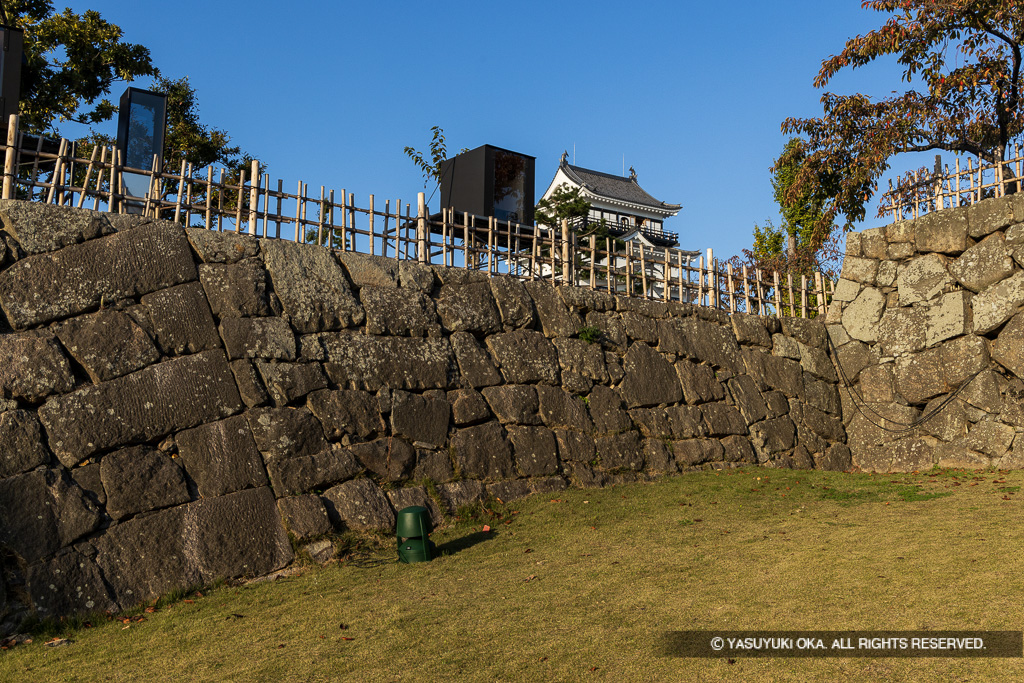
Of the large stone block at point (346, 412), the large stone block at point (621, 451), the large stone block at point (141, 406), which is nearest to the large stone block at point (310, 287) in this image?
the large stone block at point (346, 412)

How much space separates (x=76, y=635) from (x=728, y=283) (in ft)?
34.1

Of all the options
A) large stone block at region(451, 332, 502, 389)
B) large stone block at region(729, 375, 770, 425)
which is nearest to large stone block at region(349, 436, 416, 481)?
large stone block at region(451, 332, 502, 389)

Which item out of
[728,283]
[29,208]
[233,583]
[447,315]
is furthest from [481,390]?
[728,283]

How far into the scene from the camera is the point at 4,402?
618cm

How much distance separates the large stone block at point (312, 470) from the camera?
712cm

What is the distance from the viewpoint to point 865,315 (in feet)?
40.5

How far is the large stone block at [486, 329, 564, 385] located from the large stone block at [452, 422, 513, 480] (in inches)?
31.3

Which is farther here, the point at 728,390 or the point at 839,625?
the point at 728,390

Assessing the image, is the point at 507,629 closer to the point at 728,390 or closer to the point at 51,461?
the point at 51,461

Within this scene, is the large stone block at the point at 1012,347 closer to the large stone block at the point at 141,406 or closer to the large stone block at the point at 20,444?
the large stone block at the point at 141,406

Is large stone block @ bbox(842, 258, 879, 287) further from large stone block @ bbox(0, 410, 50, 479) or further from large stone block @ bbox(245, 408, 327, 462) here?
large stone block @ bbox(0, 410, 50, 479)

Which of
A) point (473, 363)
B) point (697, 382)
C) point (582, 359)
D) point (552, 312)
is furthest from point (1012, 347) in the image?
point (473, 363)

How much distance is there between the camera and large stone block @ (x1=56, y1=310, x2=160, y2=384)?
666 centimetres

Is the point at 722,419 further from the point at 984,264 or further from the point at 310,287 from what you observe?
the point at 310,287
